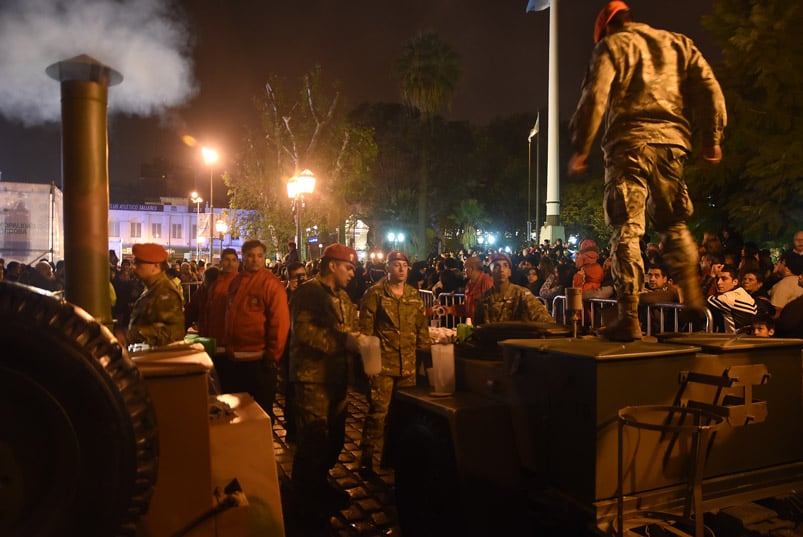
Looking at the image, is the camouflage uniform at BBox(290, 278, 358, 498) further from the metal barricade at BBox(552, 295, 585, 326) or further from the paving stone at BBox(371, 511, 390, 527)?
the metal barricade at BBox(552, 295, 585, 326)

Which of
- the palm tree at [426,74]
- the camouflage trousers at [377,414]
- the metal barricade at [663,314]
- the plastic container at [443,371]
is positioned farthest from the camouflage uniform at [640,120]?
the palm tree at [426,74]

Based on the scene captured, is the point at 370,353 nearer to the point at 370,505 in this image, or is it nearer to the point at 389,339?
the point at 389,339

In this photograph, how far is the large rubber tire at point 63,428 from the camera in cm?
191

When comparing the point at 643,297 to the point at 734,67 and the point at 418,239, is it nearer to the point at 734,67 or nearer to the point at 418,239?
the point at 734,67

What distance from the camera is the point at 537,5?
1240 inches

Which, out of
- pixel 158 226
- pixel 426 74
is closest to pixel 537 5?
pixel 426 74

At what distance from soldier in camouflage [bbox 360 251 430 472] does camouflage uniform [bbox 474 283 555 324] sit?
702 millimetres

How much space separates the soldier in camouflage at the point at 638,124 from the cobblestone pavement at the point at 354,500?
2.57 meters

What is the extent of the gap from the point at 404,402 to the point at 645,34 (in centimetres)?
284

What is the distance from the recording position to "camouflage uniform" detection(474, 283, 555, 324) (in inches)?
256

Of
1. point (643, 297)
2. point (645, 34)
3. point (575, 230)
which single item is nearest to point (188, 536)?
point (645, 34)

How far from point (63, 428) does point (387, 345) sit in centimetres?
448

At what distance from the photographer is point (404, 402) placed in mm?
4301

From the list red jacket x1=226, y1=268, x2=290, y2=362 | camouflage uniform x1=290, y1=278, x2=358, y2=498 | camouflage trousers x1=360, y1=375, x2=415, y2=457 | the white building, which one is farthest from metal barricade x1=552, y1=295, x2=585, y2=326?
the white building
